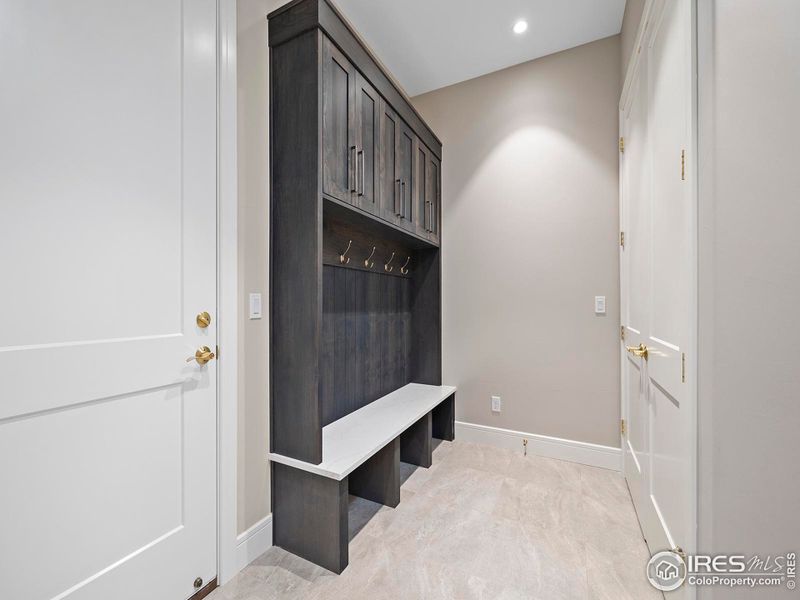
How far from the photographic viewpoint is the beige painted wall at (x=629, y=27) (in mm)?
1801

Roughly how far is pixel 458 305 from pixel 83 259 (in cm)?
236

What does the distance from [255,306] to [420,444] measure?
1502 mm

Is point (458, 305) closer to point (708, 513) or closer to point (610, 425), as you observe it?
point (610, 425)

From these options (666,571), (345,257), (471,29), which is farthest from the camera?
(471,29)

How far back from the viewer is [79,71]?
1.05m

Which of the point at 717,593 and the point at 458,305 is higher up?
the point at 458,305

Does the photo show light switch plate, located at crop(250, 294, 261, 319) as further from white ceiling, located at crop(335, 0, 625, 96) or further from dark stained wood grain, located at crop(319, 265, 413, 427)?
white ceiling, located at crop(335, 0, 625, 96)

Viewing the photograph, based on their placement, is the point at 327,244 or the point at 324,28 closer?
the point at 324,28

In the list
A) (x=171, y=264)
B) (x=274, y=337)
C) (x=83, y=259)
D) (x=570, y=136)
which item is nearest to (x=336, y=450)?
(x=274, y=337)

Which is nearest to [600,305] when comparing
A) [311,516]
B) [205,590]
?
[311,516]

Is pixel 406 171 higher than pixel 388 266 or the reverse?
higher

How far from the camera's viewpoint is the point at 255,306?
5.21ft

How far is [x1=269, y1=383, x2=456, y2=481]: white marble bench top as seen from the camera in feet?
5.04

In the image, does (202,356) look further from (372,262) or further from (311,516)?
(372,262)
